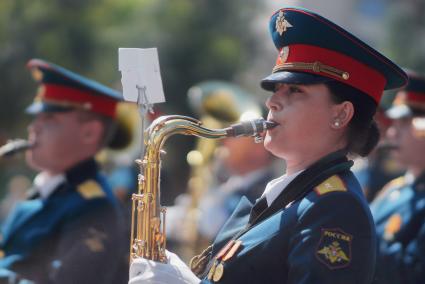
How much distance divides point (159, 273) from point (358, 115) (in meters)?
0.91

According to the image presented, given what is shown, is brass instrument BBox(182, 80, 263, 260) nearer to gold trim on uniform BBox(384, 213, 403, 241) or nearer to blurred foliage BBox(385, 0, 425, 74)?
gold trim on uniform BBox(384, 213, 403, 241)

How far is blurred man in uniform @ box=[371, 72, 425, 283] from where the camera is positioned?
201 inches

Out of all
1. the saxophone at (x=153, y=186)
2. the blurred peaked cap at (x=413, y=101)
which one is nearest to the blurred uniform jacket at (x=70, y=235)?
the saxophone at (x=153, y=186)

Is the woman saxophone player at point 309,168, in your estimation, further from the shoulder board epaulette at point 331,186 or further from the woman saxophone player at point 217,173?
the woman saxophone player at point 217,173

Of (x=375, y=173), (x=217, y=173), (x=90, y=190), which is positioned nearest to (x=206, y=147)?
(x=217, y=173)

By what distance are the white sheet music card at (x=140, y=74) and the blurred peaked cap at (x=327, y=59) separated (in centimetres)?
40

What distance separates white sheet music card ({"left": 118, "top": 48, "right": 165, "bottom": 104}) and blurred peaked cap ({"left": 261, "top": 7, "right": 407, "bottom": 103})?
395 millimetres

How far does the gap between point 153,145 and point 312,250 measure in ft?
2.54

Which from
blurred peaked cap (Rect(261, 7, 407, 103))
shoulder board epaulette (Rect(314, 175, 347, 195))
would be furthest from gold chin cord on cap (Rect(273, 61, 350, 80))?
shoulder board epaulette (Rect(314, 175, 347, 195))

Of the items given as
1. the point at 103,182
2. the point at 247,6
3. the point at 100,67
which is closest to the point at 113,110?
the point at 103,182

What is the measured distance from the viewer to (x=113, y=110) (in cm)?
525

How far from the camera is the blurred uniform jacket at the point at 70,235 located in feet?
14.4

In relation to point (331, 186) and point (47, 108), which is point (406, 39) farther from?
point (331, 186)

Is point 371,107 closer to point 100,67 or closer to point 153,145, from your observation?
point 153,145
